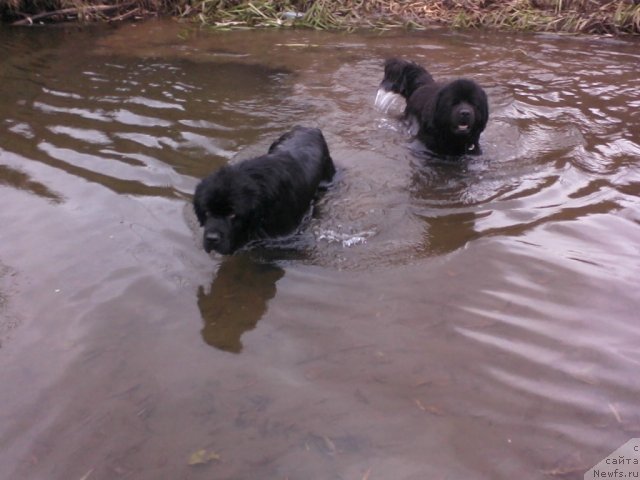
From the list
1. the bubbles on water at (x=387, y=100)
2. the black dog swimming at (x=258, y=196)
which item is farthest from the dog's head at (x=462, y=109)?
the black dog swimming at (x=258, y=196)

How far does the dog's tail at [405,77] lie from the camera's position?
7.78m

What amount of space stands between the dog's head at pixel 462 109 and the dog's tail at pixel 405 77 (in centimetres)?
124

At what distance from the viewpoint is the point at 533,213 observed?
5.29 metres

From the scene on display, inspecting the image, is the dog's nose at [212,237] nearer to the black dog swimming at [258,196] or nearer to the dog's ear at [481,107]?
the black dog swimming at [258,196]

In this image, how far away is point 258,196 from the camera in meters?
4.68

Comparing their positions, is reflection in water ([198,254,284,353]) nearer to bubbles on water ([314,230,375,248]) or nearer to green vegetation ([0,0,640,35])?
bubbles on water ([314,230,375,248])

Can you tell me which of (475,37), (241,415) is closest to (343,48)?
(475,37)

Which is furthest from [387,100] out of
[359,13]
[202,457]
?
[359,13]

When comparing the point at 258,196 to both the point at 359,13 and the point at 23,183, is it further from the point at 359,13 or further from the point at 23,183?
the point at 359,13

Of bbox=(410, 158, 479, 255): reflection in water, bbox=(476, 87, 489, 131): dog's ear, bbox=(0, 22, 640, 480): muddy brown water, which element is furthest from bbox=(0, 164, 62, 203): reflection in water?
bbox=(476, 87, 489, 131): dog's ear

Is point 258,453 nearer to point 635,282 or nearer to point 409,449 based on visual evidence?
point 409,449

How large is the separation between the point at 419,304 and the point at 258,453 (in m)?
1.57

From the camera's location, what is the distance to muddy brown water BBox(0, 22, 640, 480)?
3.07 metres

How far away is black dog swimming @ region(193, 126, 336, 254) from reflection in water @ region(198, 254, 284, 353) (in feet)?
0.60
